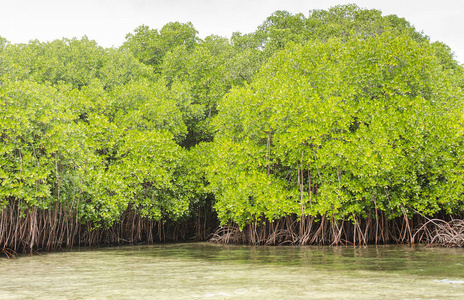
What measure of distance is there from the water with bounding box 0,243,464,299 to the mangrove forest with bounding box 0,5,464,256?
11.4 ft

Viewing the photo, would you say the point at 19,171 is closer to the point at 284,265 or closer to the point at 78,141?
the point at 78,141

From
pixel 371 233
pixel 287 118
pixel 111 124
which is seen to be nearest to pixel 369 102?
pixel 287 118

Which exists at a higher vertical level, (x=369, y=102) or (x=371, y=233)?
(x=369, y=102)

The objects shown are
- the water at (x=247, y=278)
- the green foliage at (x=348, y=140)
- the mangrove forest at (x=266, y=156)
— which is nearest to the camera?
the water at (x=247, y=278)

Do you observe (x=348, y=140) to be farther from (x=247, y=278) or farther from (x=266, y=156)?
(x=247, y=278)

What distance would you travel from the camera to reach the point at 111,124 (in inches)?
637

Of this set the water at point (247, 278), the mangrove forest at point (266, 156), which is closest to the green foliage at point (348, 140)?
the mangrove forest at point (266, 156)

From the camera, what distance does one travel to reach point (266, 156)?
1491 centimetres

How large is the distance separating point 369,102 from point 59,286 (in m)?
11.4

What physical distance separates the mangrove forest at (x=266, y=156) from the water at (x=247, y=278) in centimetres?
346

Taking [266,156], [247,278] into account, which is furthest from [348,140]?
[247,278]

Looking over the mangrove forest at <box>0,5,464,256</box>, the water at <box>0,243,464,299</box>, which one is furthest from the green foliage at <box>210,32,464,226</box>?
the water at <box>0,243,464,299</box>

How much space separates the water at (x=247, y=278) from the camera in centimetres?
527

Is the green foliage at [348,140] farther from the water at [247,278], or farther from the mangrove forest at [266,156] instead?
the water at [247,278]
